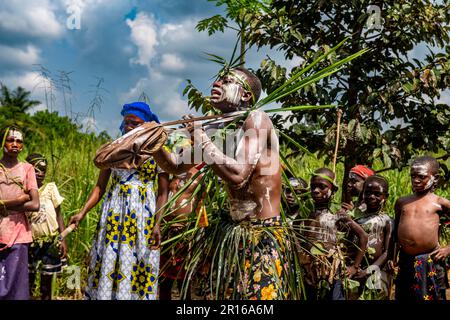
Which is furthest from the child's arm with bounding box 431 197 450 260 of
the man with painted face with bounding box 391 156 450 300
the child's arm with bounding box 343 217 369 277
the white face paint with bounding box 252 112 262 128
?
the white face paint with bounding box 252 112 262 128

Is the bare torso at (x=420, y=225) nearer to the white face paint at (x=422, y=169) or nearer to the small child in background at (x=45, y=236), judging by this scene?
the white face paint at (x=422, y=169)

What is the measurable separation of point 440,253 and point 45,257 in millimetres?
2723

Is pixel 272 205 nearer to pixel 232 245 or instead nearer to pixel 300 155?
pixel 232 245

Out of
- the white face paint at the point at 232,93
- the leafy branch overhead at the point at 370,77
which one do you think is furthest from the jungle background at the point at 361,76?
the white face paint at the point at 232,93

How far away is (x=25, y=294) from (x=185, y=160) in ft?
6.01

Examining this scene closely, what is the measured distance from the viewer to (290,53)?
4371mm

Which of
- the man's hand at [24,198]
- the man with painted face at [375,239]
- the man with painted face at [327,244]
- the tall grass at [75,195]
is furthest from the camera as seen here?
the tall grass at [75,195]

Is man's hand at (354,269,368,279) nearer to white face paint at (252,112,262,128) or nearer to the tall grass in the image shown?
white face paint at (252,112,262,128)

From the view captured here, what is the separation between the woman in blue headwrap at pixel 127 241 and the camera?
11.1 feet

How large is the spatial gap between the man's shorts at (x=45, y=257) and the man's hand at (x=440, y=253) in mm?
2596

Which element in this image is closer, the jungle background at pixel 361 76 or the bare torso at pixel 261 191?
the bare torso at pixel 261 191

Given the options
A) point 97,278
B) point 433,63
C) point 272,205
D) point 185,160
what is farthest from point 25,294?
point 433,63
